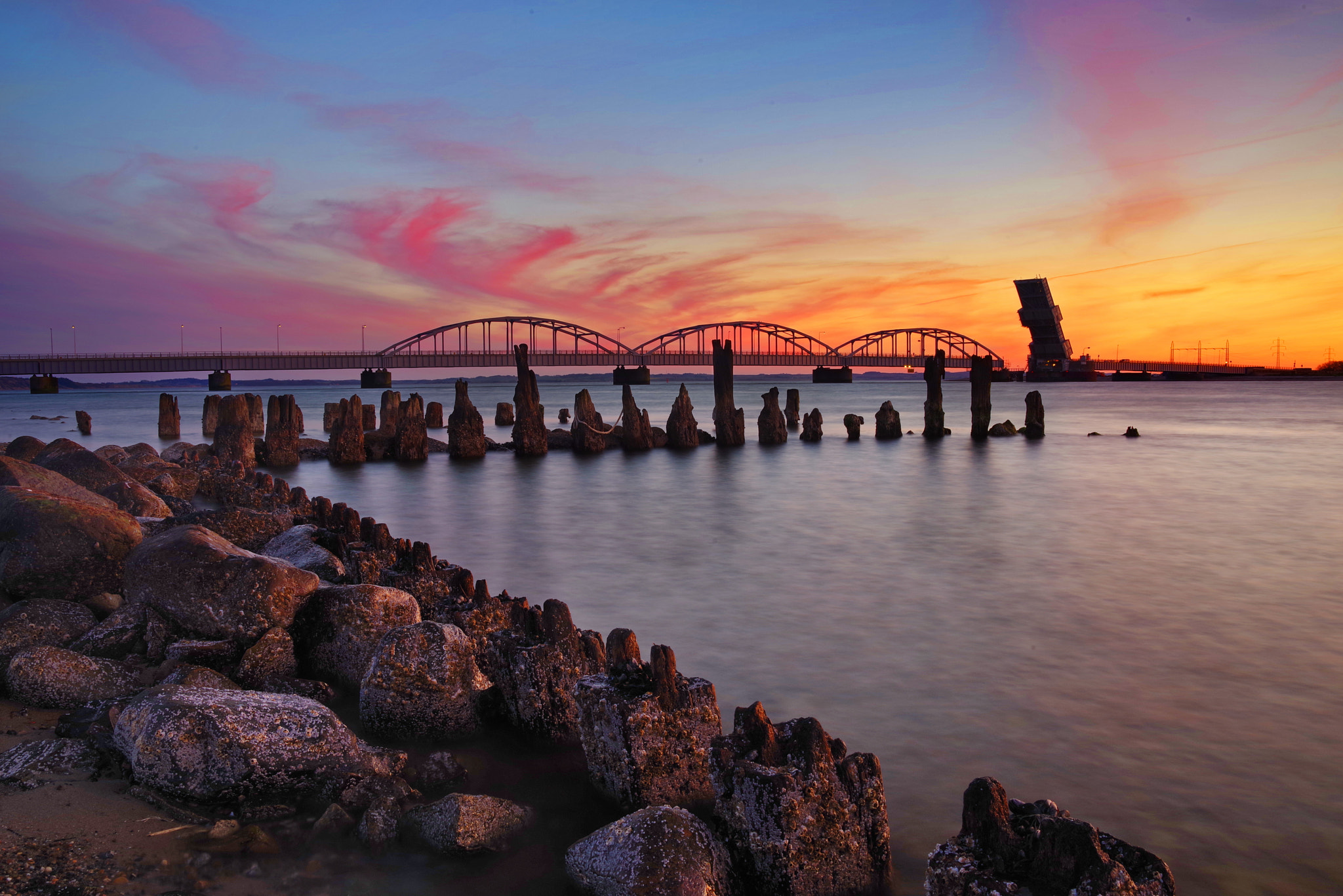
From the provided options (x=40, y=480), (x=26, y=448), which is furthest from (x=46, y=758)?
(x=26, y=448)

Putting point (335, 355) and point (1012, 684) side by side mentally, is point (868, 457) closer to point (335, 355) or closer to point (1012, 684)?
point (1012, 684)

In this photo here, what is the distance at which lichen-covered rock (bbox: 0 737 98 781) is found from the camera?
13.3 ft

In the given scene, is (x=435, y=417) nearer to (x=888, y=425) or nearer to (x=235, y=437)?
(x=235, y=437)

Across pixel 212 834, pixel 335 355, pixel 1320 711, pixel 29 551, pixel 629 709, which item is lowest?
pixel 1320 711

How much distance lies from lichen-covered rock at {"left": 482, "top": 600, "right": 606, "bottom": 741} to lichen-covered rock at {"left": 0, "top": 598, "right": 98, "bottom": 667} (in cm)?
328

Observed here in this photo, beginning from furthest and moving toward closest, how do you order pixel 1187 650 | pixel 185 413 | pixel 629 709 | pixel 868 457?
pixel 185 413 → pixel 868 457 → pixel 1187 650 → pixel 629 709

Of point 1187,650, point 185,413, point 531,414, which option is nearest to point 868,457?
point 531,414

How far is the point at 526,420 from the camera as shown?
29.6 metres

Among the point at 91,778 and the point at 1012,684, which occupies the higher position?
the point at 91,778

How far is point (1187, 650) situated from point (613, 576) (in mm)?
6924

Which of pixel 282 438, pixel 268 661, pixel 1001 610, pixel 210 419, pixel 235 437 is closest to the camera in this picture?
pixel 268 661

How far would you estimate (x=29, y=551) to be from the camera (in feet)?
22.4

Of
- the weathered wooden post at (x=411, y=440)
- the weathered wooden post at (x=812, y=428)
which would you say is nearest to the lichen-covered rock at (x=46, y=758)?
the weathered wooden post at (x=411, y=440)

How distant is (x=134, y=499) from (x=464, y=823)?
30.4 feet
